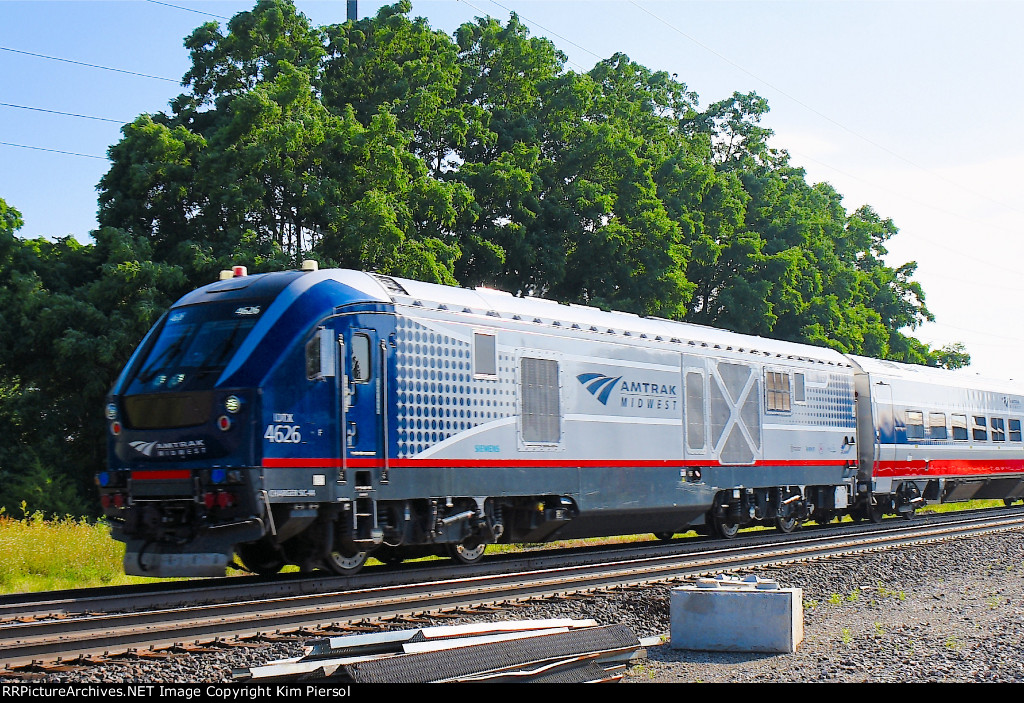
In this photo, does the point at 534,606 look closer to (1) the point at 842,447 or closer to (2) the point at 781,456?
(2) the point at 781,456

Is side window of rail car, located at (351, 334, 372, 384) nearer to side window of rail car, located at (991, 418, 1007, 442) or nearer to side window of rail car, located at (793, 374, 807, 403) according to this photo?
side window of rail car, located at (793, 374, 807, 403)

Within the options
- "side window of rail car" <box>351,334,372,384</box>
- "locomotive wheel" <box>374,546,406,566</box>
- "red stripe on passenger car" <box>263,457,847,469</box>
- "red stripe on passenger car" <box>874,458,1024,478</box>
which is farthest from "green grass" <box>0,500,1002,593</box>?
"red stripe on passenger car" <box>874,458,1024,478</box>

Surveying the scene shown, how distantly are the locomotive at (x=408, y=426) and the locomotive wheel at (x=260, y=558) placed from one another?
0.13ft

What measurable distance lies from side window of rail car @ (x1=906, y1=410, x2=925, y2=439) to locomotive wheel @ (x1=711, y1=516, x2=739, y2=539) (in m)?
7.60

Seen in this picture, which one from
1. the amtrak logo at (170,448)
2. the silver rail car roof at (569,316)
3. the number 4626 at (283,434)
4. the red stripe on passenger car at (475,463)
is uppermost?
the silver rail car roof at (569,316)

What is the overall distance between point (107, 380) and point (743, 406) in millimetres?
13682

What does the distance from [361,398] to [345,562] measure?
2.35 m

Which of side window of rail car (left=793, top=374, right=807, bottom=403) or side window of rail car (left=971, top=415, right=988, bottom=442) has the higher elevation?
side window of rail car (left=793, top=374, right=807, bottom=403)

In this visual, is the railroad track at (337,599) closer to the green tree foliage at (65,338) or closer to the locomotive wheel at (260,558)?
the locomotive wheel at (260,558)

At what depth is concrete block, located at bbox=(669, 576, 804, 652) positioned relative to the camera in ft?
32.2

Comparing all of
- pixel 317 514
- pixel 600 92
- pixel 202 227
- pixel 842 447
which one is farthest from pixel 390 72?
pixel 317 514

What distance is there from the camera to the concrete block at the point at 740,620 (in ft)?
32.2

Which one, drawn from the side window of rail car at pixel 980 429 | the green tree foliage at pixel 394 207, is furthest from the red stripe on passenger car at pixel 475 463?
the side window of rail car at pixel 980 429

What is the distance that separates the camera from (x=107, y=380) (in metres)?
24.7
